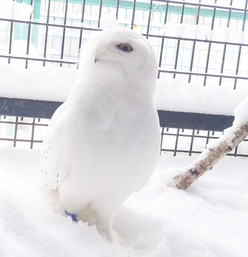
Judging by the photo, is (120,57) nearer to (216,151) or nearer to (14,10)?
(216,151)

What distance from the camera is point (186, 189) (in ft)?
6.04

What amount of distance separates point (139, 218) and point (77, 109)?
0.59 meters

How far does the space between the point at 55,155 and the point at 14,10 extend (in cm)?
145

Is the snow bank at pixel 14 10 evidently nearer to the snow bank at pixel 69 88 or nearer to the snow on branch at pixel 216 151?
the snow bank at pixel 69 88

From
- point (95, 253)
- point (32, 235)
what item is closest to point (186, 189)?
point (95, 253)

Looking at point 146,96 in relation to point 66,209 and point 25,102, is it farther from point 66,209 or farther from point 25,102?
point 25,102

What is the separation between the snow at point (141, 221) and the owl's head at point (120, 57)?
547 millimetres

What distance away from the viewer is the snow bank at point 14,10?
7.11ft

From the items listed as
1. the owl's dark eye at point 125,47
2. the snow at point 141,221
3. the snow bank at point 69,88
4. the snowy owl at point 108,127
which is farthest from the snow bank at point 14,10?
the owl's dark eye at point 125,47

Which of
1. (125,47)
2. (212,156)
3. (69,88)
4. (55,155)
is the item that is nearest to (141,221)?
(55,155)

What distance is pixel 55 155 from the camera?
3.98 ft

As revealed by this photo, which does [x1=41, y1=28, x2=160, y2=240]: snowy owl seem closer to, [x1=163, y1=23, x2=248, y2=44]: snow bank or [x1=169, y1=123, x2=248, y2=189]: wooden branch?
[x1=169, y1=123, x2=248, y2=189]: wooden branch

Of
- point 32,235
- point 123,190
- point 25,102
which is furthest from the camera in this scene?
point 25,102

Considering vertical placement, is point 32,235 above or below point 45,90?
below
